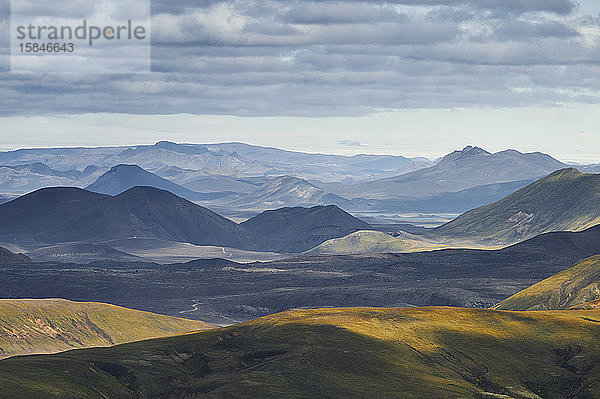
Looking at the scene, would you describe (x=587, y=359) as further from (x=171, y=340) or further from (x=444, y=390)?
(x=171, y=340)

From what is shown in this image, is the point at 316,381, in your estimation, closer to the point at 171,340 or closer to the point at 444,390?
the point at 444,390

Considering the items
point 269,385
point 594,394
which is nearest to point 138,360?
point 269,385

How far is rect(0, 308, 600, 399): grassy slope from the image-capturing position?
113688 mm

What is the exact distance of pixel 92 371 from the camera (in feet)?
382

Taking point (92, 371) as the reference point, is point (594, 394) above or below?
below

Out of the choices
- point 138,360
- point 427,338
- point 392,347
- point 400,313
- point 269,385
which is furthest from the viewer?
point 400,313

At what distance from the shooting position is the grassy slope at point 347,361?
373 feet

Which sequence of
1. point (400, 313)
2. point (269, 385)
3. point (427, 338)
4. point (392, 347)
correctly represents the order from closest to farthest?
point (269, 385) < point (392, 347) < point (427, 338) < point (400, 313)

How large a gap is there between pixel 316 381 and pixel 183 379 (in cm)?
1904

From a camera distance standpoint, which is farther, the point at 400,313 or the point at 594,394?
the point at 400,313

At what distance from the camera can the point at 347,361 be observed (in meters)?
127

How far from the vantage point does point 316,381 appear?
11962cm

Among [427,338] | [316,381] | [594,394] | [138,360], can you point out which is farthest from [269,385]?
[594,394]

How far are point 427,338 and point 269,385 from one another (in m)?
40.7
